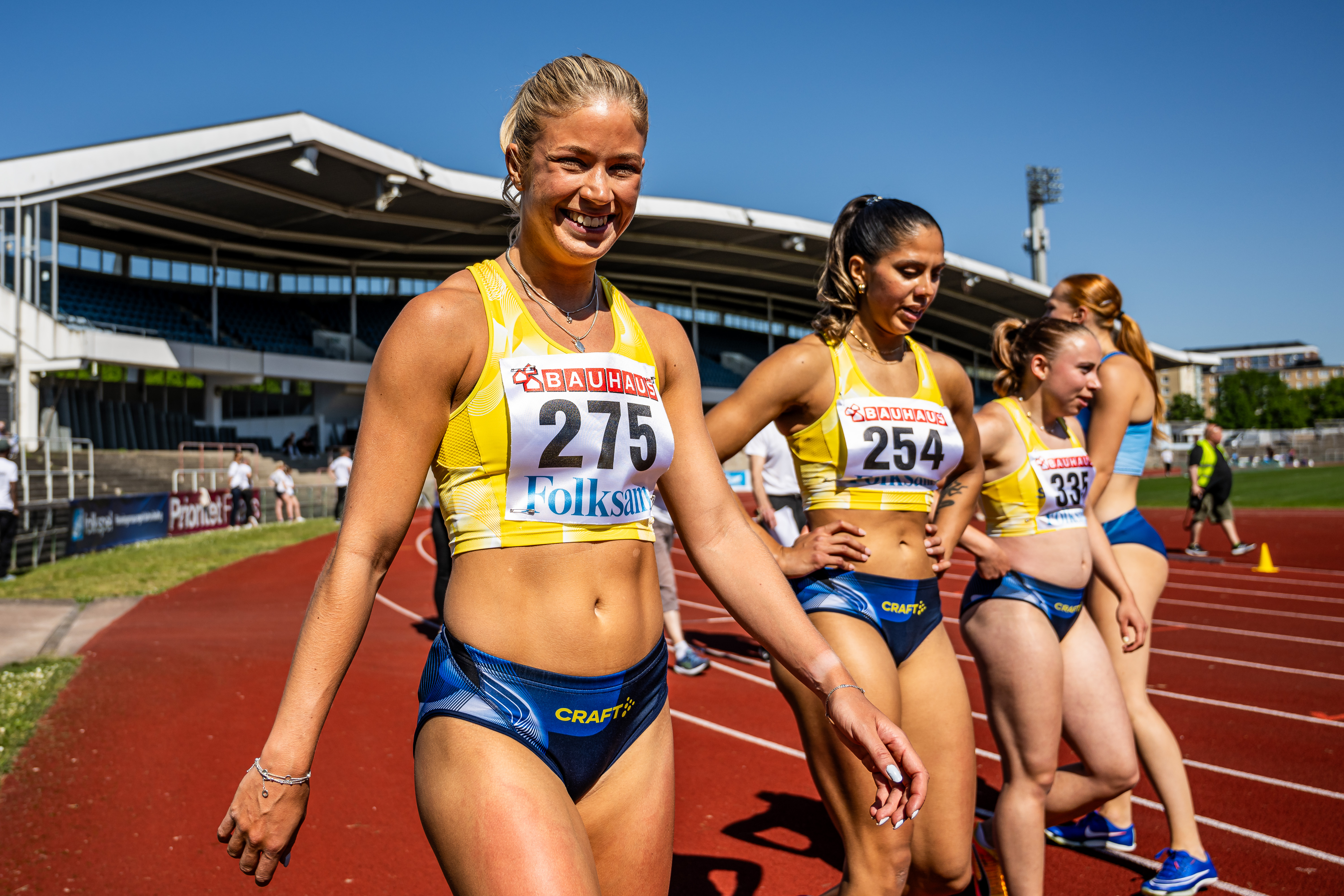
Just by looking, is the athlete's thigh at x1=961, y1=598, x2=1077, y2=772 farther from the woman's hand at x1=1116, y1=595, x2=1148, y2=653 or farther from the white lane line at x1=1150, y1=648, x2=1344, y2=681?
the white lane line at x1=1150, y1=648, x2=1344, y2=681

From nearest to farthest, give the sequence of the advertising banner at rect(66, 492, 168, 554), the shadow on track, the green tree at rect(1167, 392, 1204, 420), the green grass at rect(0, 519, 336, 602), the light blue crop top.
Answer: the shadow on track
the light blue crop top
the green grass at rect(0, 519, 336, 602)
the advertising banner at rect(66, 492, 168, 554)
the green tree at rect(1167, 392, 1204, 420)

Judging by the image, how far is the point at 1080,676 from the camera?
3.35m

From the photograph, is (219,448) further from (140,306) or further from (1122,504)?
(1122,504)

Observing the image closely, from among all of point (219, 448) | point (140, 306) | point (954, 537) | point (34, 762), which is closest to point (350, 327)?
point (140, 306)

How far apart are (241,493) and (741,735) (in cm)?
1948

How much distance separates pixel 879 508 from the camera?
2914mm

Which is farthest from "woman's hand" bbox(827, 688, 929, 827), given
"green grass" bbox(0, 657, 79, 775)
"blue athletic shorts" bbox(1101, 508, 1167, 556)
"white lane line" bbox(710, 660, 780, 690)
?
"white lane line" bbox(710, 660, 780, 690)

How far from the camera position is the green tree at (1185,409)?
99.8 metres

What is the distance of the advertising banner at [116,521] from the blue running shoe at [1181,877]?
16373 millimetres

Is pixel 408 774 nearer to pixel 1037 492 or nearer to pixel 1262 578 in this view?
pixel 1037 492

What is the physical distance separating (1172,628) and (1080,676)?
23.0 ft

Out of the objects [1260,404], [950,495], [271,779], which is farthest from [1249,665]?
[1260,404]

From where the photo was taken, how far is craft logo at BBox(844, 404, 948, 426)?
115 inches

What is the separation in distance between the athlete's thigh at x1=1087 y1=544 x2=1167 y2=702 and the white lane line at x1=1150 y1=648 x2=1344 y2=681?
3.99m
